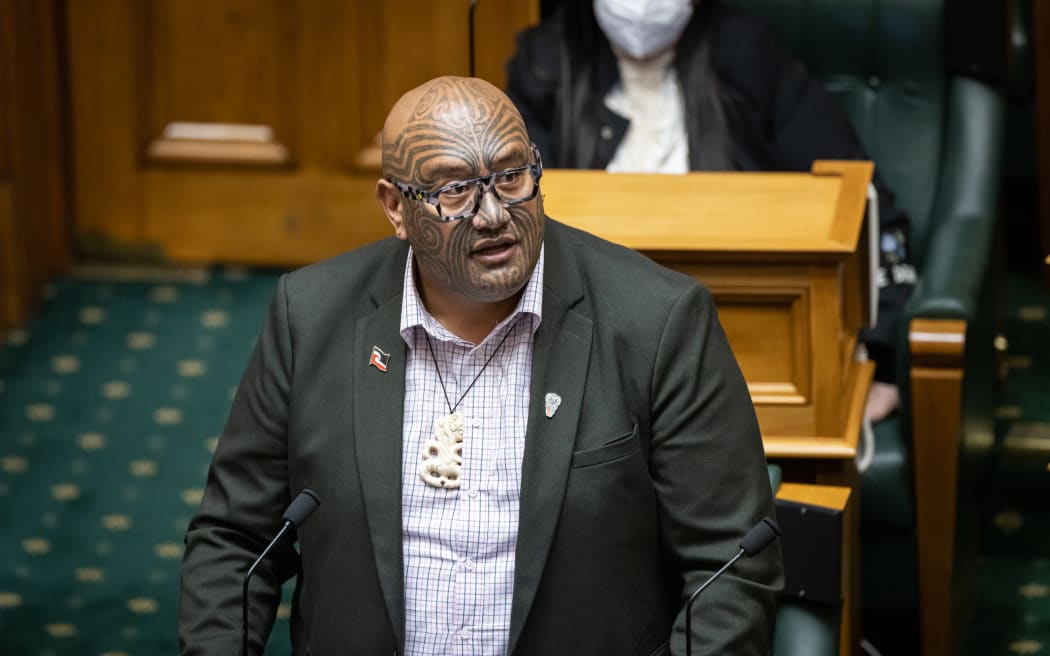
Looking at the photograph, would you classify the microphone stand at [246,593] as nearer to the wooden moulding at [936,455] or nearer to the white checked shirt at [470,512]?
the white checked shirt at [470,512]

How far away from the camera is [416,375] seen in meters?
2.00

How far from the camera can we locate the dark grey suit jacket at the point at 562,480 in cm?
190

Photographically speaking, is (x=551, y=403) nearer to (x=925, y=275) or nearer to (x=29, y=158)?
(x=925, y=275)

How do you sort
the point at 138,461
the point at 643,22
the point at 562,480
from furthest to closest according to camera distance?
the point at 138,461, the point at 643,22, the point at 562,480

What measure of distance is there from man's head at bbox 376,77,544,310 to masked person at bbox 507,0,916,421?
141 cm

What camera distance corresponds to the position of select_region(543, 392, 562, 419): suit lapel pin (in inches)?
75.7

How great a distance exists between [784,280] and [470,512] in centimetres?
81

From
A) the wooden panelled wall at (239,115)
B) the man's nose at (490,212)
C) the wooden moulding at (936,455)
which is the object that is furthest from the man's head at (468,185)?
the wooden panelled wall at (239,115)

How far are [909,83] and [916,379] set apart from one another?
0.87 meters

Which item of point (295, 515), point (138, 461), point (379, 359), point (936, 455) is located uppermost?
point (379, 359)

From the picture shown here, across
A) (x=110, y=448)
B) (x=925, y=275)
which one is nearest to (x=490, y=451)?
(x=925, y=275)

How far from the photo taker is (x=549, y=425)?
1.92 m

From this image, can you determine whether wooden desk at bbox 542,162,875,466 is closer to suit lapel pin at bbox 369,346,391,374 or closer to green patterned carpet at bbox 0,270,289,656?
suit lapel pin at bbox 369,346,391,374

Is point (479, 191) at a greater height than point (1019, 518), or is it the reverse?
point (479, 191)
